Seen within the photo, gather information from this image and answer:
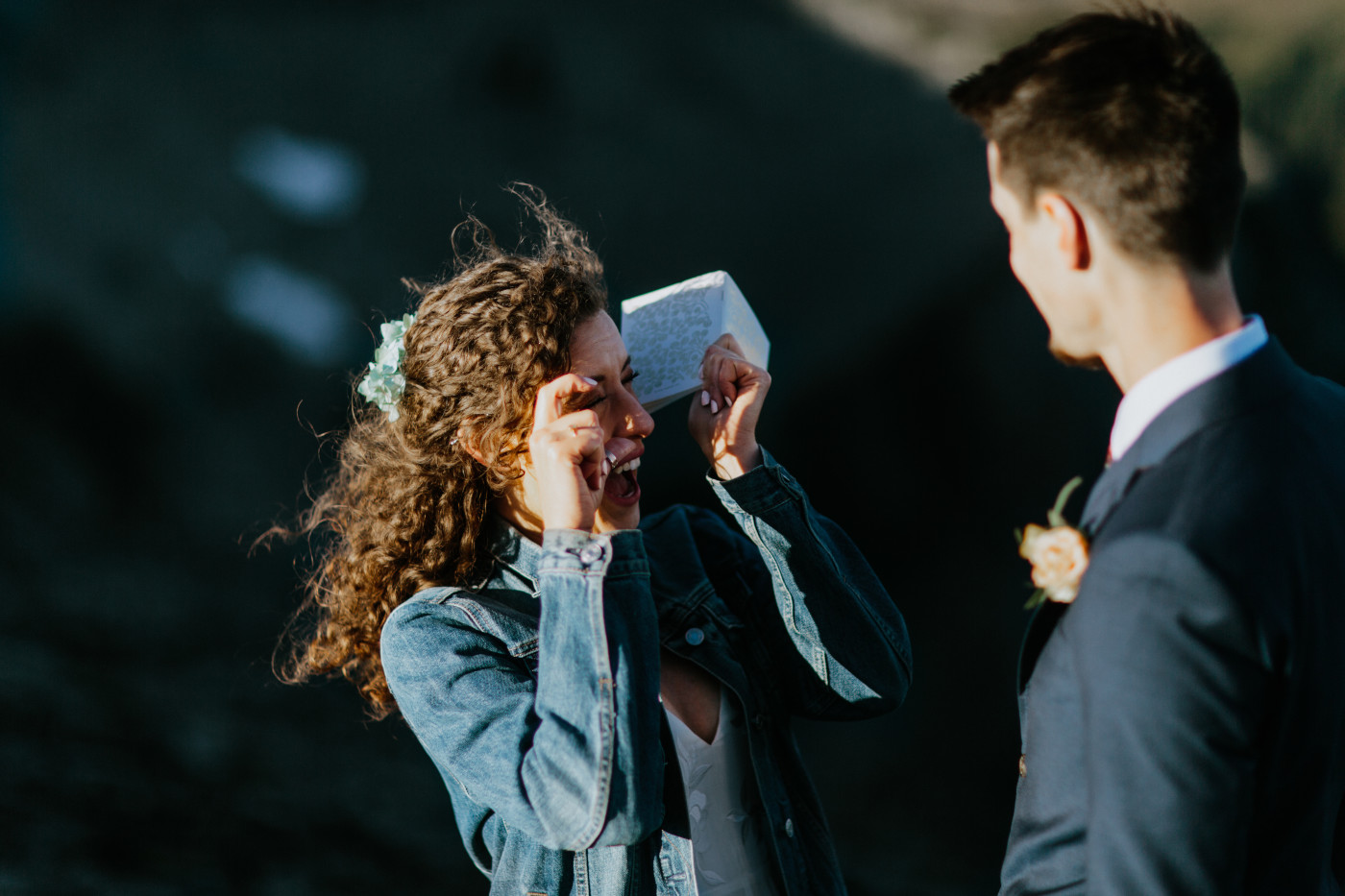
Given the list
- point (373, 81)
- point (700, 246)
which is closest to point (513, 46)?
point (373, 81)

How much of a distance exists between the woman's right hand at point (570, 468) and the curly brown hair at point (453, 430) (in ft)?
0.61

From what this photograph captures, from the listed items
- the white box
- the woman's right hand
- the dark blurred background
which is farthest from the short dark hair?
the dark blurred background

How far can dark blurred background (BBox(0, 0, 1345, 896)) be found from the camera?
2.61m

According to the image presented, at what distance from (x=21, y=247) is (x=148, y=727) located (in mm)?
1435

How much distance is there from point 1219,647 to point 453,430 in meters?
1.17

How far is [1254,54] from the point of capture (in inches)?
104

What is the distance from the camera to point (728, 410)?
1.61 m

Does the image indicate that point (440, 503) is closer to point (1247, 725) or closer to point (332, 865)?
point (1247, 725)

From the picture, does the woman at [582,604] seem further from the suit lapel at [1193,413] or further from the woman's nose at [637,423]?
the suit lapel at [1193,413]

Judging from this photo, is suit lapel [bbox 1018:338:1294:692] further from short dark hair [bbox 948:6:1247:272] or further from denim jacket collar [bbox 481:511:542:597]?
denim jacket collar [bbox 481:511:542:597]

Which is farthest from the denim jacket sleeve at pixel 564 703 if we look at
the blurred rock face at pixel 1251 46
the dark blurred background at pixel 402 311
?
the blurred rock face at pixel 1251 46

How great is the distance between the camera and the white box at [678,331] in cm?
172

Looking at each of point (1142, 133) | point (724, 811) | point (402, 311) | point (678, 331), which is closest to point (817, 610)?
point (724, 811)

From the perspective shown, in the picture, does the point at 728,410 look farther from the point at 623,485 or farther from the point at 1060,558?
the point at 1060,558
